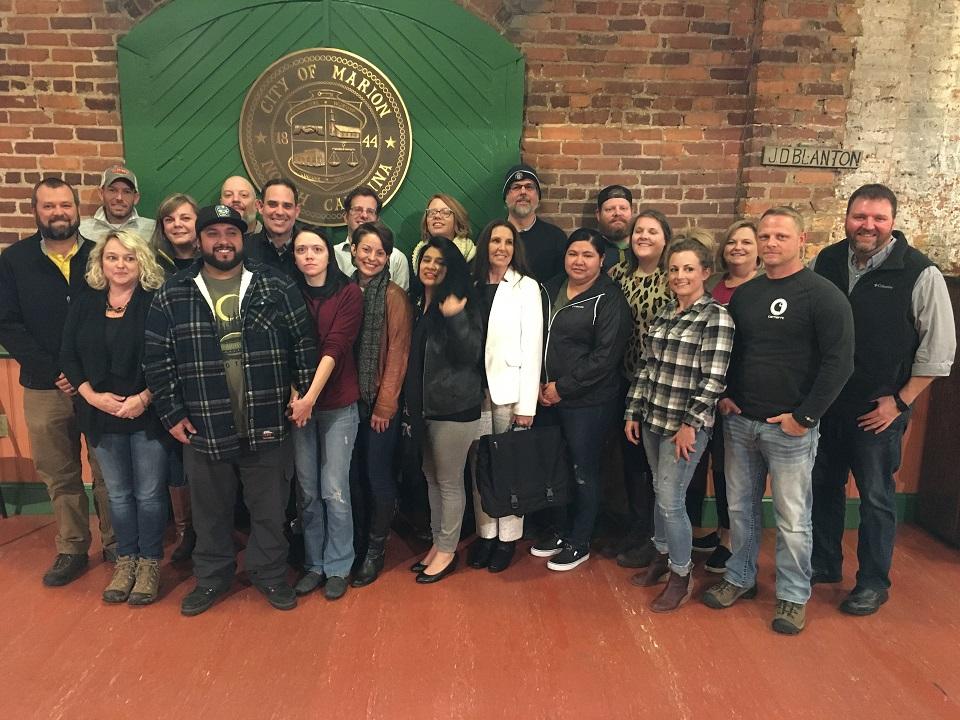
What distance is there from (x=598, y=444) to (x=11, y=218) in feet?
12.5

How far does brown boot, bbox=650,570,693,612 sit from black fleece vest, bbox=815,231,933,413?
111 cm

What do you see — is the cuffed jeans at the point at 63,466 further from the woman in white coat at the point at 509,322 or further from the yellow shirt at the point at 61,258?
the woman in white coat at the point at 509,322

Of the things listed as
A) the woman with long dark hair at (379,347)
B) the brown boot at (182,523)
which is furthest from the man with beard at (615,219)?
the brown boot at (182,523)

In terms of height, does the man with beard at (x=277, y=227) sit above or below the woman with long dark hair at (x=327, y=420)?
above

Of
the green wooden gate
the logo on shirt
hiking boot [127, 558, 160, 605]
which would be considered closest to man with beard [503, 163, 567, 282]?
the green wooden gate

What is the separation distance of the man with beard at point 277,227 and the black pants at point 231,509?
0.93 m

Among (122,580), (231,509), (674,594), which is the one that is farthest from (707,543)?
(122,580)

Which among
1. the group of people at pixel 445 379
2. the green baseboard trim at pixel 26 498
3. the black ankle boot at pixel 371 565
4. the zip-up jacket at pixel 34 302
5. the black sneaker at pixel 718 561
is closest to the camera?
the group of people at pixel 445 379

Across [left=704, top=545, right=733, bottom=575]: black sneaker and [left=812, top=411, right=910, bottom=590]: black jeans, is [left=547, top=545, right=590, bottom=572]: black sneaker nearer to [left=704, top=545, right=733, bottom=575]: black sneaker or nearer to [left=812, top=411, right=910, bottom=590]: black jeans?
[left=704, top=545, right=733, bottom=575]: black sneaker

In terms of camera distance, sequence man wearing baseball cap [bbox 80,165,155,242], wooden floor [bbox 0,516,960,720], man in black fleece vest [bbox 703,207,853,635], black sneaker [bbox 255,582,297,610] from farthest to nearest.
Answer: man wearing baseball cap [bbox 80,165,155,242] → black sneaker [bbox 255,582,297,610] → man in black fleece vest [bbox 703,207,853,635] → wooden floor [bbox 0,516,960,720]

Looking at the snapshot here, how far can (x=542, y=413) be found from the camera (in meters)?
3.33

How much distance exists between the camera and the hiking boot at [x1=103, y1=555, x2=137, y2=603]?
2.92 meters

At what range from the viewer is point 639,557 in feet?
10.9

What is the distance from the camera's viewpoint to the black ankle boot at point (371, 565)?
3.09 m
